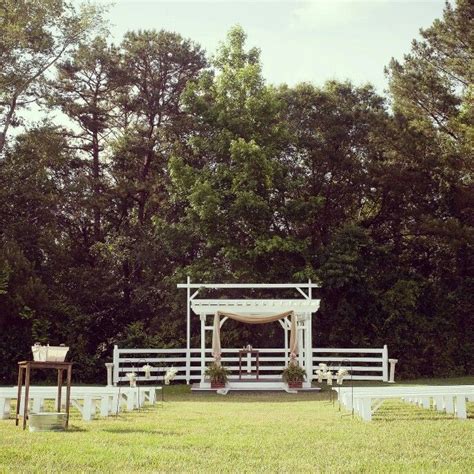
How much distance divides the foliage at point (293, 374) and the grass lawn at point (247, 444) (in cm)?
789

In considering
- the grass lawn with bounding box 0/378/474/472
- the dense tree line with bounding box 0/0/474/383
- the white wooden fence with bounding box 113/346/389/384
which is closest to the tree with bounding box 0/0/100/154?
the dense tree line with bounding box 0/0/474/383

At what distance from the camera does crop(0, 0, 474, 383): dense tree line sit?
89.2ft

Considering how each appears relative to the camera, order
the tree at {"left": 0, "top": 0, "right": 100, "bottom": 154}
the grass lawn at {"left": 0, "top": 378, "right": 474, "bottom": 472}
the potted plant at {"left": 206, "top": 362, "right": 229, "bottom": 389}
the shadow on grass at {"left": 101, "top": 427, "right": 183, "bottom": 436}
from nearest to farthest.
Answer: the grass lawn at {"left": 0, "top": 378, "right": 474, "bottom": 472}, the shadow on grass at {"left": 101, "top": 427, "right": 183, "bottom": 436}, the potted plant at {"left": 206, "top": 362, "right": 229, "bottom": 389}, the tree at {"left": 0, "top": 0, "right": 100, "bottom": 154}

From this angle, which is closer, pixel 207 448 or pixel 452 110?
pixel 207 448

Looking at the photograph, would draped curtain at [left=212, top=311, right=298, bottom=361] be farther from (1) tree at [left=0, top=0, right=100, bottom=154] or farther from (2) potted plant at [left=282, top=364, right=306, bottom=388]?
(1) tree at [left=0, top=0, right=100, bottom=154]

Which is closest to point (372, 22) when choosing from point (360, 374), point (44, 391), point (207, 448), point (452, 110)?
point (452, 110)

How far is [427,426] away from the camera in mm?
9695

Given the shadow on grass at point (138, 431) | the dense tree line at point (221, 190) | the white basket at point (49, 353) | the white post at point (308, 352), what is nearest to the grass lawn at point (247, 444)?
the shadow on grass at point (138, 431)

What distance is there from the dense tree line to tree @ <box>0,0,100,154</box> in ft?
0.22

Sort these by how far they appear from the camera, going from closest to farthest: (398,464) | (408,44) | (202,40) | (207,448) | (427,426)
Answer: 1. (398,464)
2. (207,448)
3. (427,426)
4. (408,44)
5. (202,40)

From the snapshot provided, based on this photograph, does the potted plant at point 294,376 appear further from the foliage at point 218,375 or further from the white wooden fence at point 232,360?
the white wooden fence at point 232,360

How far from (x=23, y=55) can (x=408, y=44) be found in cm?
1428

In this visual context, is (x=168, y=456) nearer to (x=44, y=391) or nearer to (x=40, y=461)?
(x=40, y=461)

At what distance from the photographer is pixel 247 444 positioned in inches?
312
